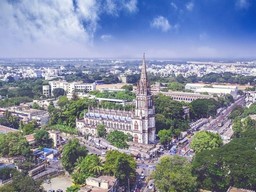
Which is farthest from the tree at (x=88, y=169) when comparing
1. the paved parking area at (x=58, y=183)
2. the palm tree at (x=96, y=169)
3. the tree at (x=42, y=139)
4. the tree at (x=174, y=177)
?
the tree at (x=42, y=139)

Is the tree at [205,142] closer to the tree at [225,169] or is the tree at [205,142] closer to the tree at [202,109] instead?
the tree at [225,169]

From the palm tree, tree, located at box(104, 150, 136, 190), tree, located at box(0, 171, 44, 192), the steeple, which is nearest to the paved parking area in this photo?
the palm tree

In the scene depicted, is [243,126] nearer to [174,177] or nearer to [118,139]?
[118,139]

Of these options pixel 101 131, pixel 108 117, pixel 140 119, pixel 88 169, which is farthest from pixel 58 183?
pixel 108 117

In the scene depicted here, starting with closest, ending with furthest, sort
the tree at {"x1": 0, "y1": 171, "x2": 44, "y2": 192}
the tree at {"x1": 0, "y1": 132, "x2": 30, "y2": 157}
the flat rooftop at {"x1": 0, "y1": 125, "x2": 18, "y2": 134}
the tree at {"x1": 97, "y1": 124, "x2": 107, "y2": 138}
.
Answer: the tree at {"x1": 0, "y1": 171, "x2": 44, "y2": 192}, the tree at {"x1": 0, "y1": 132, "x2": 30, "y2": 157}, the tree at {"x1": 97, "y1": 124, "x2": 107, "y2": 138}, the flat rooftop at {"x1": 0, "y1": 125, "x2": 18, "y2": 134}

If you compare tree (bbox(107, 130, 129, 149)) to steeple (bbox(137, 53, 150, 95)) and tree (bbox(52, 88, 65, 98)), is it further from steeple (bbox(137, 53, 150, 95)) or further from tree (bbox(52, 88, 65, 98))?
tree (bbox(52, 88, 65, 98))

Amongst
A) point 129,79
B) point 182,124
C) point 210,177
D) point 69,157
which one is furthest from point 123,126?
point 129,79
